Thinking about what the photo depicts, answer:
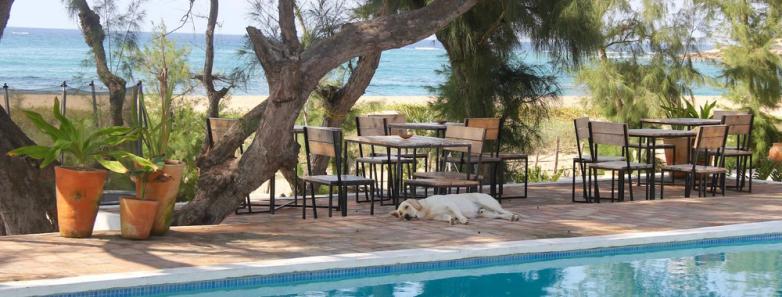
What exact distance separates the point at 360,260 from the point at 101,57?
4.53m

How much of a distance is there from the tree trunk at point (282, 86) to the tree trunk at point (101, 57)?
1.41 metres

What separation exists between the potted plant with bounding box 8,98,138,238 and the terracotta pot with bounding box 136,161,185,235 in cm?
27

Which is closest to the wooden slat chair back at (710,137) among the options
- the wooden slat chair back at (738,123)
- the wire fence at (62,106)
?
the wooden slat chair back at (738,123)

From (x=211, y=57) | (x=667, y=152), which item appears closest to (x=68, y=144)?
(x=211, y=57)

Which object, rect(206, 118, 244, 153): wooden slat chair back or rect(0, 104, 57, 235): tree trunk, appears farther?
rect(206, 118, 244, 153): wooden slat chair back

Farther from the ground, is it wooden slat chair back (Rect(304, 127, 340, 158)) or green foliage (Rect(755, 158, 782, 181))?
wooden slat chair back (Rect(304, 127, 340, 158))

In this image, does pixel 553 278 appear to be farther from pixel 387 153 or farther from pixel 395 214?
pixel 387 153

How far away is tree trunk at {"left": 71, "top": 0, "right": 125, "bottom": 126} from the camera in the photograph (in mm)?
9320

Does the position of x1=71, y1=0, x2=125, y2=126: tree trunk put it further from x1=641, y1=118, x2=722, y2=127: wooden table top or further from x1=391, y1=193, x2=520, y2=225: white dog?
x1=641, y1=118, x2=722, y2=127: wooden table top

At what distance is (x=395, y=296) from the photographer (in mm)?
5957

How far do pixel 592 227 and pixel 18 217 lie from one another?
4021 millimetres

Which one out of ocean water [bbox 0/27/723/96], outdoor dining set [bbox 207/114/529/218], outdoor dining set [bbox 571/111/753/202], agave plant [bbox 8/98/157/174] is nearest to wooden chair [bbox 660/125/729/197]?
outdoor dining set [bbox 571/111/753/202]

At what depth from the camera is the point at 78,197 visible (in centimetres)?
663

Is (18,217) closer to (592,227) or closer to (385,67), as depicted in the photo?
(592,227)
